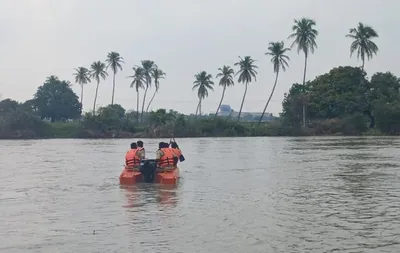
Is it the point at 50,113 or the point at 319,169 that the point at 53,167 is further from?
the point at 50,113

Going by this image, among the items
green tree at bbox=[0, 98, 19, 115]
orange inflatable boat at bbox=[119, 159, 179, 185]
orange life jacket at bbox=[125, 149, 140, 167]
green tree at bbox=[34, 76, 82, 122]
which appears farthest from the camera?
green tree at bbox=[34, 76, 82, 122]

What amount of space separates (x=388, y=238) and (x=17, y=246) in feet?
23.6

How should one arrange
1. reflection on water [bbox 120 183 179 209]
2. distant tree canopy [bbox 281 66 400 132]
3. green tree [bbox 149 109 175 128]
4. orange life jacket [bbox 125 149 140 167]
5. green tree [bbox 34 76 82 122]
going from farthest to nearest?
green tree [bbox 34 76 82 122] → green tree [bbox 149 109 175 128] → distant tree canopy [bbox 281 66 400 132] → orange life jacket [bbox 125 149 140 167] → reflection on water [bbox 120 183 179 209]

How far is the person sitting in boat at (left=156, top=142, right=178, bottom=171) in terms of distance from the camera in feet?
71.3

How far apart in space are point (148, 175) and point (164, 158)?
0.90 metres

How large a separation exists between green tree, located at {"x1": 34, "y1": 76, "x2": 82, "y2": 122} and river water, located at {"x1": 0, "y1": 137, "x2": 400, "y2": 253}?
3393 inches

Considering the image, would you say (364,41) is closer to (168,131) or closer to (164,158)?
(168,131)

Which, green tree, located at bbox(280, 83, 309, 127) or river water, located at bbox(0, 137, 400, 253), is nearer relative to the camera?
river water, located at bbox(0, 137, 400, 253)

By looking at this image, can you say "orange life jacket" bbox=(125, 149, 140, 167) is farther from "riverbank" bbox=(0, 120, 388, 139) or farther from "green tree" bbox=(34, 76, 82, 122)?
"green tree" bbox=(34, 76, 82, 122)

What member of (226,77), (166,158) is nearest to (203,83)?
(226,77)

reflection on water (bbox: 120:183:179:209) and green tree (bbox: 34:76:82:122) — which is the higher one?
green tree (bbox: 34:76:82:122)

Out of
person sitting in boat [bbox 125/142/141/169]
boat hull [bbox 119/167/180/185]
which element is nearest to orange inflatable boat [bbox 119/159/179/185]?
boat hull [bbox 119/167/180/185]

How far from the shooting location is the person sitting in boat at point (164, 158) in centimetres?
2173

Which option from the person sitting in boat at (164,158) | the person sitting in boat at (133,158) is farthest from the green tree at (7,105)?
the person sitting in boat at (164,158)
